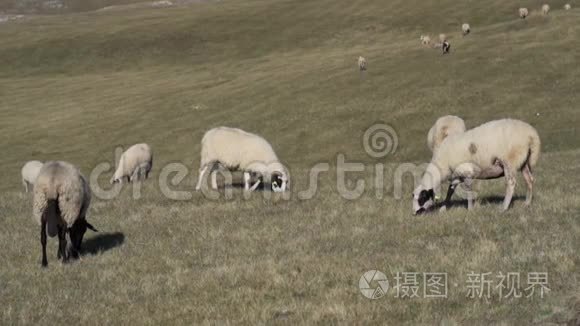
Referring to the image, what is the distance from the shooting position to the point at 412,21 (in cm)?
8056

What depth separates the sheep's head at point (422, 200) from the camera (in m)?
14.4

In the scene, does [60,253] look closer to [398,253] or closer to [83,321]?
[83,321]

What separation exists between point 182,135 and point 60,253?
33.8 metres

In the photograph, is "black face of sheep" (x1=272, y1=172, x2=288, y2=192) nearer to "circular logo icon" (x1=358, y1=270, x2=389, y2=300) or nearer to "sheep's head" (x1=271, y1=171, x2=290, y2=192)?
"sheep's head" (x1=271, y1=171, x2=290, y2=192)

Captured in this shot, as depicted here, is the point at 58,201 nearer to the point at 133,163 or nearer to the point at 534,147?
the point at 534,147

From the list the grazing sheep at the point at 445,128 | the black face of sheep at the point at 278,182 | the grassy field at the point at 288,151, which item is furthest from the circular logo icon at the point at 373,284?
the grazing sheep at the point at 445,128

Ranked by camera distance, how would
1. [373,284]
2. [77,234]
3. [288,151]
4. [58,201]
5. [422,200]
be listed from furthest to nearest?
[288,151] → [422,200] → [77,234] → [58,201] → [373,284]

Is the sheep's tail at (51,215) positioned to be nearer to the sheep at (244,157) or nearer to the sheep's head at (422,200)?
the sheep at (244,157)

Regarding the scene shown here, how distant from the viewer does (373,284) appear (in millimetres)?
9258

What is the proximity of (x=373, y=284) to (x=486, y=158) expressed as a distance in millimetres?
6011

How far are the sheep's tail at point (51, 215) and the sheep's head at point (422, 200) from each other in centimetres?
710

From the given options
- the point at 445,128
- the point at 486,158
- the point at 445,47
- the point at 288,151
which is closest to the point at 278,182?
the point at 445,128

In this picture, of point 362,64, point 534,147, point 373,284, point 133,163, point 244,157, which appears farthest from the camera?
point 362,64

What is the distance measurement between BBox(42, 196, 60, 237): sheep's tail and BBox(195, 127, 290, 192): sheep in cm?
661
